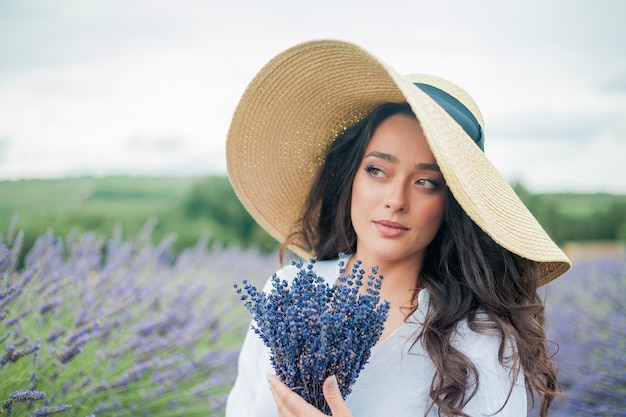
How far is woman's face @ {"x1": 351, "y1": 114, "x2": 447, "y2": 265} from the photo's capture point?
159 centimetres

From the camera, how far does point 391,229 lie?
1.61 metres

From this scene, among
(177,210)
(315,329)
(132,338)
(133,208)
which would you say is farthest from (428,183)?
(177,210)

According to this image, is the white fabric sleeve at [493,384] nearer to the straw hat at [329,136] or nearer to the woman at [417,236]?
the woman at [417,236]

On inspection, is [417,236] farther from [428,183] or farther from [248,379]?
[248,379]

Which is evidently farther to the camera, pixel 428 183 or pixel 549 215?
pixel 549 215

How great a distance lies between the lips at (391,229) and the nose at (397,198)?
50 millimetres

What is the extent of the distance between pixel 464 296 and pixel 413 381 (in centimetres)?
30

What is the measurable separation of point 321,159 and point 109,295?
114 cm

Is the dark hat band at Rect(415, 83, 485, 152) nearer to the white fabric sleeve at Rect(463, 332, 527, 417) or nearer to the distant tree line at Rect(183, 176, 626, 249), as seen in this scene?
the white fabric sleeve at Rect(463, 332, 527, 417)

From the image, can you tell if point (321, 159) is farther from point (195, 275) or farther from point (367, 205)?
point (195, 275)

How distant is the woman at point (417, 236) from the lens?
146cm

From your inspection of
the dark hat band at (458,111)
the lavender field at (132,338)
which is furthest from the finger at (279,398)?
the dark hat band at (458,111)

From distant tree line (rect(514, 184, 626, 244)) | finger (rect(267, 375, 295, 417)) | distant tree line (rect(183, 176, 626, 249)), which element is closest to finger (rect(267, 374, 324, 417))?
finger (rect(267, 375, 295, 417))

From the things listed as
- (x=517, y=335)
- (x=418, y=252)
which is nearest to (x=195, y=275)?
(x=418, y=252)
